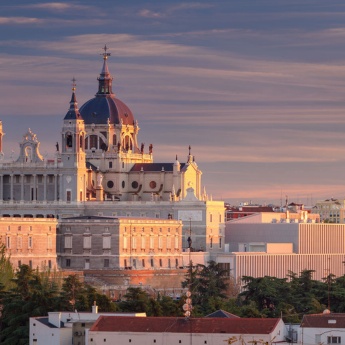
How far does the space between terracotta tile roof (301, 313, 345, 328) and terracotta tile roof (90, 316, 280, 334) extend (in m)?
3.27

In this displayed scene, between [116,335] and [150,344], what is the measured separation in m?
2.17

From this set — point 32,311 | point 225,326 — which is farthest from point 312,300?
point 225,326

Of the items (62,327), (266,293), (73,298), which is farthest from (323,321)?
(266,293)

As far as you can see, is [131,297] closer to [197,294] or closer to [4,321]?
[4,321]

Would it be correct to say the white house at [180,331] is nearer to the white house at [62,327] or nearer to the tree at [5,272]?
the white house at [62,327]

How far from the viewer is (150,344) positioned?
128 meters

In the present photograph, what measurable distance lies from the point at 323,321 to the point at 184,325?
9879mm

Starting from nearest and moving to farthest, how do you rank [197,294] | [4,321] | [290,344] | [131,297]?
[290,344]
[4,321]
[131,297]
[197,294]

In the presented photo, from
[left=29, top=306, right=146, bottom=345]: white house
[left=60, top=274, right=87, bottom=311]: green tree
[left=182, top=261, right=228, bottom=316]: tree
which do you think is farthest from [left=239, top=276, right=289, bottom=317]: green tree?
[left=29, top=306, right=146, bottom=345]: white house

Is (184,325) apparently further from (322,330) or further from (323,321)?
(323,321)

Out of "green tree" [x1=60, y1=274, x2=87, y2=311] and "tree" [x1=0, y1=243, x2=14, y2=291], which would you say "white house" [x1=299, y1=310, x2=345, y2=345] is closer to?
"green tree" [x1=60, y1=274, x2=87, y2=311]

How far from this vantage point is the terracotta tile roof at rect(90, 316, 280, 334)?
12862 centimetres

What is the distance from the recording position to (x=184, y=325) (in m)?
129

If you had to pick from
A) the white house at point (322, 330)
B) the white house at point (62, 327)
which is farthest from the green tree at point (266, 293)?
the white house at point (62, 327)
